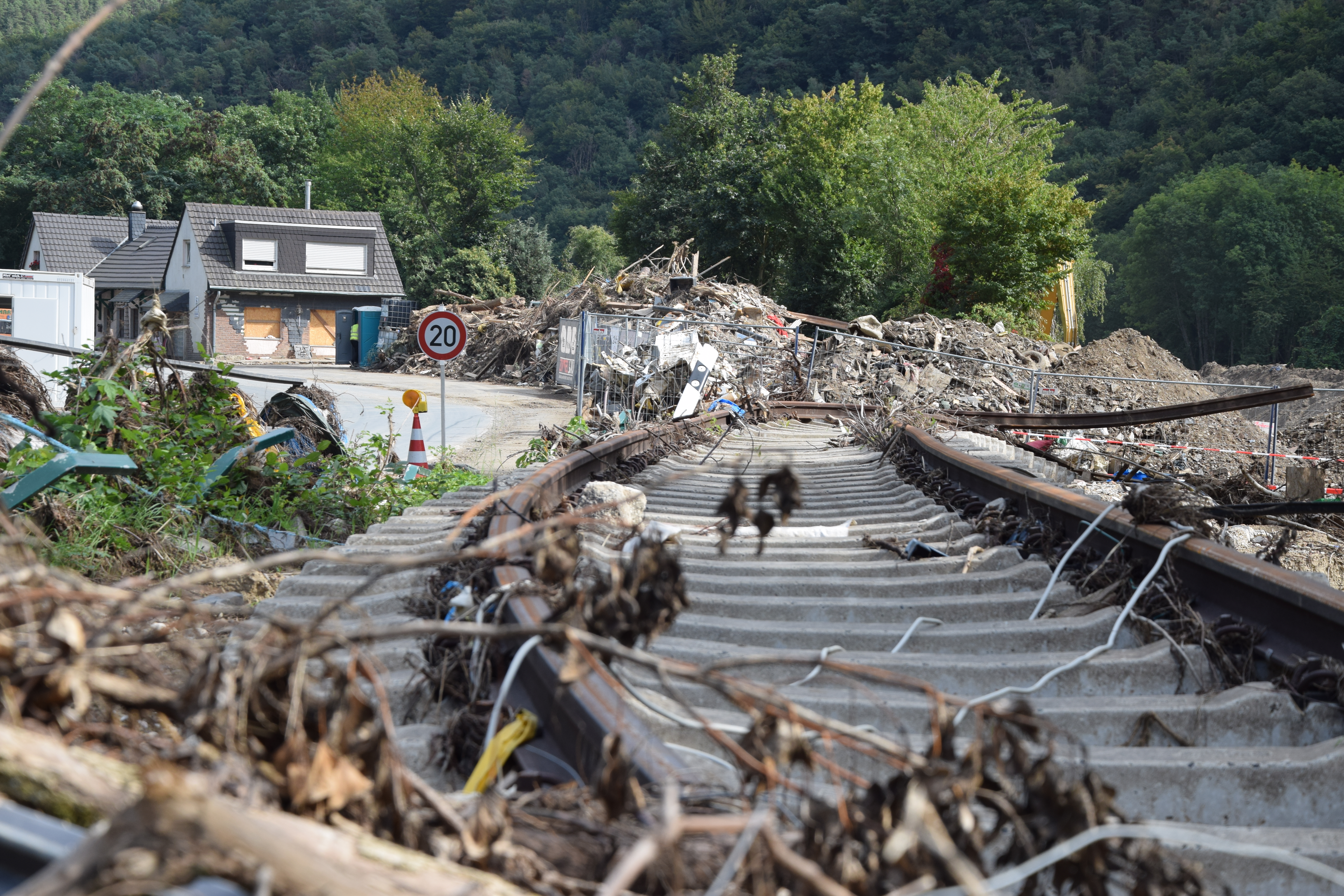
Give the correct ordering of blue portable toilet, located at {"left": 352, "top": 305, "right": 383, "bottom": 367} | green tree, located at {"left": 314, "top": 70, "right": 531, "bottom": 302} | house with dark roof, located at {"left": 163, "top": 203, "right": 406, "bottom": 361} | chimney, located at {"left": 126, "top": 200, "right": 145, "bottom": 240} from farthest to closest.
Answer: green tree, located at {"left": 314, "top": 70, "right": 531, "bottom": 302} < chimney, located at {"left": 126, "top": 200, "right": 145, "bottom": 240} < house with dark roof, located at {"left": 163, "top": 203, "right": 406, "bottom": 361} < blue portable toilet, located at {"left": 352, "top": 305, "right": 383, "bottom": 367}

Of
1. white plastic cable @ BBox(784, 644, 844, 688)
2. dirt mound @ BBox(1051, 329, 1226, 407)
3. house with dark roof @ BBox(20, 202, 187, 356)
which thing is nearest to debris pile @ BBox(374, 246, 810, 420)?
dirt mound @ BBox(1051, 329, 1226, 407)

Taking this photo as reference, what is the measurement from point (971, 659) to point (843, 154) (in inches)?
1755

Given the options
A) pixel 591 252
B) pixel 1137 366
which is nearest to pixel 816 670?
pixel 1137 366

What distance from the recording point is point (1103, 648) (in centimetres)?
322

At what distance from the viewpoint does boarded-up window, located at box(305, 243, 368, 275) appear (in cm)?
4841

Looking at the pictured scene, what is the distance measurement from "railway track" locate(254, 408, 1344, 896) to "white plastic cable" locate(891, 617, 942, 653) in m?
0.02

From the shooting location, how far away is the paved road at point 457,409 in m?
13.4

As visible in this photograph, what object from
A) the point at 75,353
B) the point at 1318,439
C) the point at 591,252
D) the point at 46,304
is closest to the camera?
the point at 75,353

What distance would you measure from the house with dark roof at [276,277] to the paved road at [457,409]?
1270 centimetres

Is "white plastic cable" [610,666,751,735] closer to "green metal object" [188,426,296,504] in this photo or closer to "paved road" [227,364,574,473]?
"green metal object" [188,426,296,504]

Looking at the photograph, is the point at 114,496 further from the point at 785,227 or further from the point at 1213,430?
the point at 785,227

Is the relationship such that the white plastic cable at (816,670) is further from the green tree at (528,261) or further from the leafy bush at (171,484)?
the green tree at (528,261)

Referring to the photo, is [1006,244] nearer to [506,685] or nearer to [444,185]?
[506,685]

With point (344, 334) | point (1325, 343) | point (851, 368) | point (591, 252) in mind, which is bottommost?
point (851, 368)
